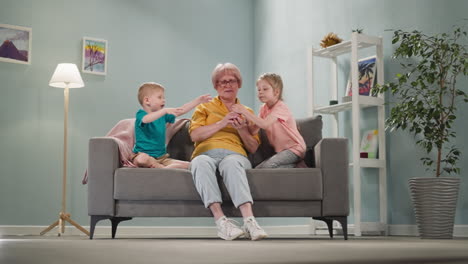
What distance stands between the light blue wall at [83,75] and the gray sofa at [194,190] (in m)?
1.84

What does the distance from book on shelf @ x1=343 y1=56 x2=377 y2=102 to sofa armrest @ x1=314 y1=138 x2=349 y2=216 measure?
1233 millimetres

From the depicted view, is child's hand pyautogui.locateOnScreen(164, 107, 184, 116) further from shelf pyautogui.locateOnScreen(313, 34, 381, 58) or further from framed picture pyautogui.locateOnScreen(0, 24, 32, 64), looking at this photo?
framed picture pyautogui.locateOnScreen(0, 24, 32, 64)

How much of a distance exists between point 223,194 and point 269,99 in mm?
594

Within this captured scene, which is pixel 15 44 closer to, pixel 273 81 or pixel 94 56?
pixel 94 56

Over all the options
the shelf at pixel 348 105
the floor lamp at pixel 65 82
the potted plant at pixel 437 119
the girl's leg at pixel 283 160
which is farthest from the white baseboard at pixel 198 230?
the girl's leg at pixel 283 160

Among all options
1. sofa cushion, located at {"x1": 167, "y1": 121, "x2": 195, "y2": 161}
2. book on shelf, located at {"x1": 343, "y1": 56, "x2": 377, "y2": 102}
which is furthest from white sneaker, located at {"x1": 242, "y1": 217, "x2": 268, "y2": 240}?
book on shelf, located at {"x1": 343, "y1": 56, "x2": 377, "y2": 102}

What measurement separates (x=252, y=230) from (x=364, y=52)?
2289 mm

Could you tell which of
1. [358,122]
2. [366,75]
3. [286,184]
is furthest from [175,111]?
[366,75]

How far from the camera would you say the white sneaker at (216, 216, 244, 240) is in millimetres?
2727

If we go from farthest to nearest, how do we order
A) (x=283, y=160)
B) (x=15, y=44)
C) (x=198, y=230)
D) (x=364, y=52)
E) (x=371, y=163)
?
(x=198, y=230) → (x=15, y=44) → (x=364, y=52) → (x=371, y=163) → (x=283, y=160)

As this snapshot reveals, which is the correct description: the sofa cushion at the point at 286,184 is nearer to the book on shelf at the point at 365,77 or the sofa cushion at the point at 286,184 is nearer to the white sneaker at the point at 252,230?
the white sneaker at the point at 252,230

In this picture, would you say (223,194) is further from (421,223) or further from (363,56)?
(363,56)

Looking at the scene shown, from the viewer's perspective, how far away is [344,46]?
447cm

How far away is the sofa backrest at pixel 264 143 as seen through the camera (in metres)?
3.55
